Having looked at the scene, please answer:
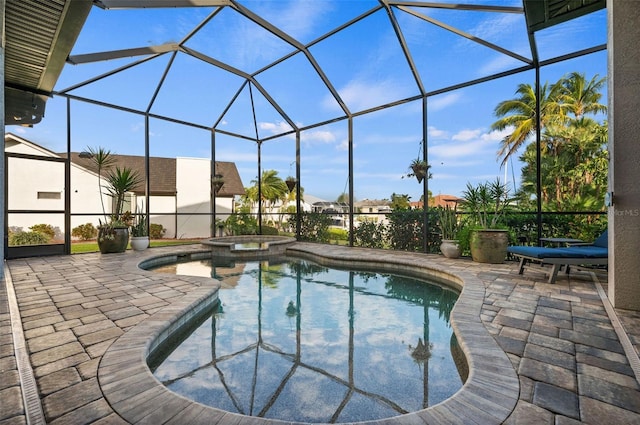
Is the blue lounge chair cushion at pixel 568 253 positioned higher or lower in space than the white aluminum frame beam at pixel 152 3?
lower

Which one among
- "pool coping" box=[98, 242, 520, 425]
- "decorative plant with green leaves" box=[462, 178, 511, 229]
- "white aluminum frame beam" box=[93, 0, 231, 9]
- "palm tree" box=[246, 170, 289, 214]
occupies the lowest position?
"pool coping" box=[98, 242, 520, 425]

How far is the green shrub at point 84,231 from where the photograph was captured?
39.1ft

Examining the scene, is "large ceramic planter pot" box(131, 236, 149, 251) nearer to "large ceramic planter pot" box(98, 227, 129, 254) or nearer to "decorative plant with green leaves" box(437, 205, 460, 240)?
"large ceramic planter pot" box(98, 227, 129, 254)

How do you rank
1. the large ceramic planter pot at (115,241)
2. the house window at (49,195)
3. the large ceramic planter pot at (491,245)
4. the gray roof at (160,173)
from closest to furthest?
the large ceramic planter pot at (491,245)
the house window at (49,195)
the large ceramic planter pot at (115,241)
the gray roof at (160,173)

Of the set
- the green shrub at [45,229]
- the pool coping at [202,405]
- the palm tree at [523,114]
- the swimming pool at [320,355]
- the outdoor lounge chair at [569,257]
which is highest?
the palm tree at [523,114]

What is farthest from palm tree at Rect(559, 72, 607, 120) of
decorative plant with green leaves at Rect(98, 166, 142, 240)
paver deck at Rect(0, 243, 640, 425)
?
decorative plant with green leaves at Rect(98, 166, 142, 240)

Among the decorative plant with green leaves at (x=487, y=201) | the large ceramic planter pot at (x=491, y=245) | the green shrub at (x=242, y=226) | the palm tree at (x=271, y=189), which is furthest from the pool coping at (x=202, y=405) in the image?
the palm tree at (x=271, y=189)

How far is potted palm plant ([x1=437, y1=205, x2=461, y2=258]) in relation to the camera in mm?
6375

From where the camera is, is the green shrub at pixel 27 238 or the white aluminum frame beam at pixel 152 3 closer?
the white aluminum frame beam at pixel 152 3

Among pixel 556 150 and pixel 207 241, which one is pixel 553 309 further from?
pixel 556 150

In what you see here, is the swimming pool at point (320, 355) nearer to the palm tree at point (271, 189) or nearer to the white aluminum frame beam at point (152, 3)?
the white aluminum frame beam at point (152, 3)

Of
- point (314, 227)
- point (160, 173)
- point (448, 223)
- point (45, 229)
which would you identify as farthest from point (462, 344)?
point (160, 173)

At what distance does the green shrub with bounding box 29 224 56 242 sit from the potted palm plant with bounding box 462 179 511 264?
910 centimetres

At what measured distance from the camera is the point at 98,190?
41.0ft
